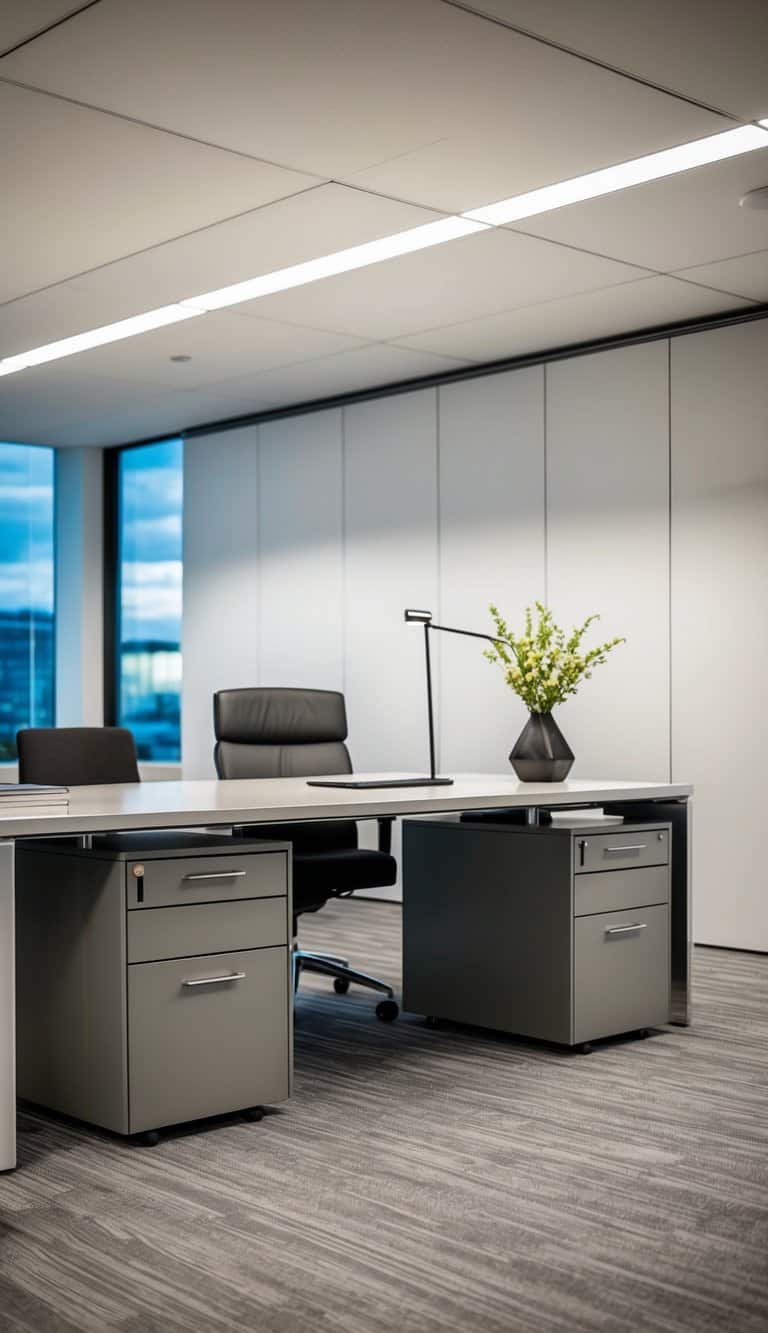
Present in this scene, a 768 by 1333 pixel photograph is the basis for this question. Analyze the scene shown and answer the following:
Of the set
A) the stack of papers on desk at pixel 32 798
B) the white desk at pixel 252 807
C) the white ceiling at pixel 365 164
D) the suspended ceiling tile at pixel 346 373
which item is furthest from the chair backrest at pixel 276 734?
the suspended ceiling tile at pixel 346 373

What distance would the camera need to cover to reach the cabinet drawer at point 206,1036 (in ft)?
9.85

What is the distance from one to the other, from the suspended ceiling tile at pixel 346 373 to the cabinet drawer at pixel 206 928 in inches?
142

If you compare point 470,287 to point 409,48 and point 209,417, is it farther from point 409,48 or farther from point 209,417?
point 209,417


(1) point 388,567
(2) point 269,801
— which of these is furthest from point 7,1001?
(1) point 388,567

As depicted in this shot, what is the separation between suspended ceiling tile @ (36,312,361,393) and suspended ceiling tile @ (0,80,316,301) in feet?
3.43

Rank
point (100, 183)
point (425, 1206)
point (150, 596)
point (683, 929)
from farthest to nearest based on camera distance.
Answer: point (150, 596)
point (683, 929)
point (100, 183)
point (425, 1206)

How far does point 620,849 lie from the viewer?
4.00 meters

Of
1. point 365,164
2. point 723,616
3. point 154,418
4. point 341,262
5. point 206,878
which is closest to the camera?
point 206,878

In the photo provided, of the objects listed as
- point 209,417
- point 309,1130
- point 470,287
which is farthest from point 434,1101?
point 209,417

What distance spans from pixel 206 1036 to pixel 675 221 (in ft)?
10.1

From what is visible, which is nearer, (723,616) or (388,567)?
(723,616)

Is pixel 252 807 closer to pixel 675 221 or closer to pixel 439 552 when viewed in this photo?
pixel 675 221

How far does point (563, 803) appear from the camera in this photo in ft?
12.8

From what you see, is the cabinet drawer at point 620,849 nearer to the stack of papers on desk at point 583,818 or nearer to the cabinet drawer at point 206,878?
the stack of papers on desk at point 583,818
